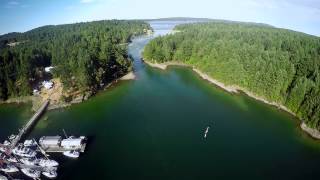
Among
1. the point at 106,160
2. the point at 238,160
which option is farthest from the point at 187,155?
the point at 106,160

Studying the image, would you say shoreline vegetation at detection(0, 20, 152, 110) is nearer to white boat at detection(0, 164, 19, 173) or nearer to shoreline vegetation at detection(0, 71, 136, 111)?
shoreline vegetation at detection(0, 71, 136, 111)

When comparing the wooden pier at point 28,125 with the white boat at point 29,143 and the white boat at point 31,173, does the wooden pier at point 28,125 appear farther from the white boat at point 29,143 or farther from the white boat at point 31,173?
the white boat at point 31,173

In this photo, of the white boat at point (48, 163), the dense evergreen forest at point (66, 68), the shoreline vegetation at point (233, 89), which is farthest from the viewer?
the dense evergreen forest at point (66, 68)

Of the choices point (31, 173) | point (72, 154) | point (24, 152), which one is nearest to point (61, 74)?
point (24, 152)

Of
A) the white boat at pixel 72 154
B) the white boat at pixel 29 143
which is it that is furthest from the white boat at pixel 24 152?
the white boat at pixel 72 154

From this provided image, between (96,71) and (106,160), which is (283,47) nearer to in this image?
(96,71)

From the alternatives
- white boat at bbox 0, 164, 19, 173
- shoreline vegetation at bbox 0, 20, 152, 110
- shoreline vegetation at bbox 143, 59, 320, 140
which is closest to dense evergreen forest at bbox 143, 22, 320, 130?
shoreline vegetation at bbox 143, 59, 320, 140
